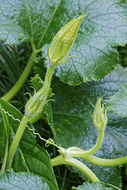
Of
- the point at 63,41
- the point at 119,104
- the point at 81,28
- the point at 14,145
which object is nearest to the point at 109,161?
the point at 119,104

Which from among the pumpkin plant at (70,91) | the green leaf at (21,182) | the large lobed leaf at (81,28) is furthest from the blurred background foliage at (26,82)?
the green leaf at (21,182)

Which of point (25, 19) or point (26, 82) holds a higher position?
point (25, 19)

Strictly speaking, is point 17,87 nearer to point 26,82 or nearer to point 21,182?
point 26,82

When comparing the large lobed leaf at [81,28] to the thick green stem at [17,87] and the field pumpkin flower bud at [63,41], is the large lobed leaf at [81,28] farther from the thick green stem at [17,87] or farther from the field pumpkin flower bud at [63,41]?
the field pumpkin flower bud at [63,41]

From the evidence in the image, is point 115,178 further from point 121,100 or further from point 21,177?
point 21,177

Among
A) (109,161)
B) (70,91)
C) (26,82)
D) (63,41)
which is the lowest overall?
(109,161)

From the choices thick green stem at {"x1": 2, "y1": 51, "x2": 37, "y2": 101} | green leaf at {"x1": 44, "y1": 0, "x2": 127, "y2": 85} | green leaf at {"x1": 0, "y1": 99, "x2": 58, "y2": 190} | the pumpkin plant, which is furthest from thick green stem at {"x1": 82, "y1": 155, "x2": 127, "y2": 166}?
thick green stem at {"x1": 2, "y1": 51, "x2": 37, "y2": 101}
